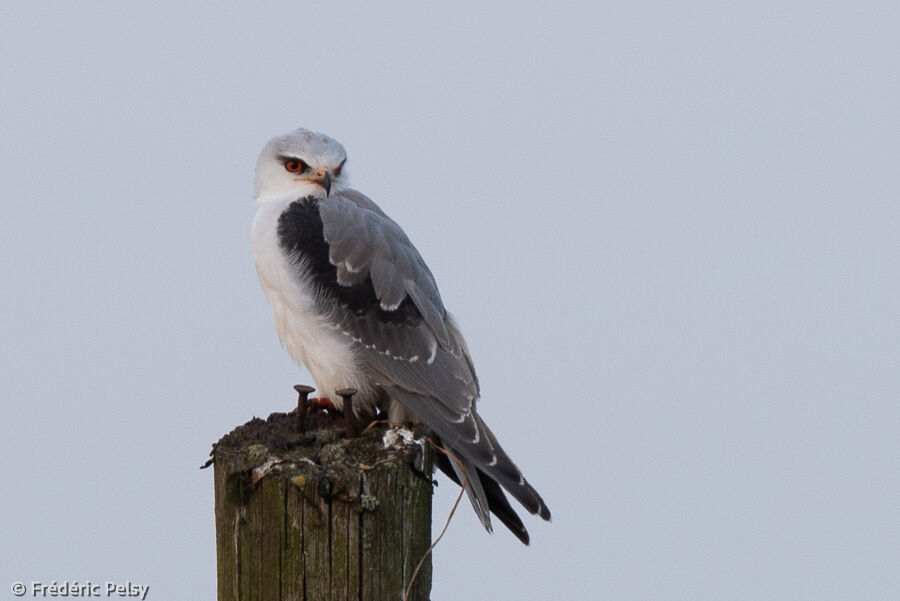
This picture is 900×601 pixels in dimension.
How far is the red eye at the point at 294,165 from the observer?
591 centimetres

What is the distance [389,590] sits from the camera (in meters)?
4.62

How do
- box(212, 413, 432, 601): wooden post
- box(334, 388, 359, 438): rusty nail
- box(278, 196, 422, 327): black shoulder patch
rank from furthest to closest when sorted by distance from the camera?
box(278, 196, 422, 327): black shoulder patch → box(334, 388, 359, 438): rusty nail → box(212, 413, 432, 601): wooden post

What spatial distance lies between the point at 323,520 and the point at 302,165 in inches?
86.5

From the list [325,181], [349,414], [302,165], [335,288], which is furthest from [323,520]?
[302,165]

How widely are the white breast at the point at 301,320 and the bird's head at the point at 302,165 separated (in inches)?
5.6

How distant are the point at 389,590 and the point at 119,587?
142 centimetres

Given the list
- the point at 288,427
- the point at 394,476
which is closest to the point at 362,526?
the point at 394,476

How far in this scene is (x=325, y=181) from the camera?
5820mm

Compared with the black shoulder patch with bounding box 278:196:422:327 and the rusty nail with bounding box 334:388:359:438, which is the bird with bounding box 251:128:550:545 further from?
the rusty nail with bounding box 334:388:359:438

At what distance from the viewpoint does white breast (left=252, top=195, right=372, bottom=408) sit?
18.4 ft

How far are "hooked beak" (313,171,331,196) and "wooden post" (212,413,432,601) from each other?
1.56 meters

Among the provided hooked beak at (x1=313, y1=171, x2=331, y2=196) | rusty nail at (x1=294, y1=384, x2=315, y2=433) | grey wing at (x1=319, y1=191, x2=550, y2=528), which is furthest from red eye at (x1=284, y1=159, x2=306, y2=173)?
rusty nail at (x1=294, y1=384, x2=315, y2=433)

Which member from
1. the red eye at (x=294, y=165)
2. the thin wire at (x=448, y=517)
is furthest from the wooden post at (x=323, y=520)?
the red eye at (x=294, y=165)

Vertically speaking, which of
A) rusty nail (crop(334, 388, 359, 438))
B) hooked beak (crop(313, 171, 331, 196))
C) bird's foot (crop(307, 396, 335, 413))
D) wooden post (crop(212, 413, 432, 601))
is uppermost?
hooked beak (crop(313, 171, 331, 196))
